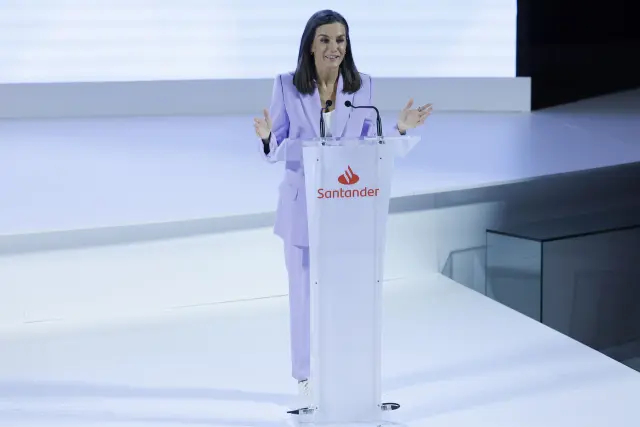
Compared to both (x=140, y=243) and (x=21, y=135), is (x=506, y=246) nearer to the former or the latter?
(x=140, y=243)

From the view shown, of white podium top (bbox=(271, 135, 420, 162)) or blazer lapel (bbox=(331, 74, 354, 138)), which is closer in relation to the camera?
white podium top (bbox=(271, 135, 420, 162))

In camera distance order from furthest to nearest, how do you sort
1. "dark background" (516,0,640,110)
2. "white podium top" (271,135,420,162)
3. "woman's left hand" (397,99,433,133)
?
"dark background" (516,0,640,110), "woman's left hand" (397,99,433,133), "white podium top" (271,135,420,162)

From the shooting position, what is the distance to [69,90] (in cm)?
712

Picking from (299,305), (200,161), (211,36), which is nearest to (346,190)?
(299,305)

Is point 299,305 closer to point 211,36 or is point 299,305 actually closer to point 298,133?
point 298,133

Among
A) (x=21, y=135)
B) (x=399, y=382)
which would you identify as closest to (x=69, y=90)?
(x=21, y=135)

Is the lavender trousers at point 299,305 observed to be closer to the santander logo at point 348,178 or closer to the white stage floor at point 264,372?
the white stage floor at point 264,372

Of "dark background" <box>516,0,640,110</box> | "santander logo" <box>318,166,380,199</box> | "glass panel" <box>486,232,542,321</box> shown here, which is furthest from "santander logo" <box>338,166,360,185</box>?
"dark background" <box>516,0,640,110</box>

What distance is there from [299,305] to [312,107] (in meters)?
0.53

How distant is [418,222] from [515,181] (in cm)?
59

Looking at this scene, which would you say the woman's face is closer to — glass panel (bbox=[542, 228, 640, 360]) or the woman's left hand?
the woman's left hand

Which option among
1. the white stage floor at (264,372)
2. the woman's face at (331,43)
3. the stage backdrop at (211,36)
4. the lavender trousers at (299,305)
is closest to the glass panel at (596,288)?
the white stage floor at (264,372)

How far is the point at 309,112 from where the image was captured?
2.29 meters

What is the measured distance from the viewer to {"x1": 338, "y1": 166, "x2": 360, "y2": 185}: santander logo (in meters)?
2.06
